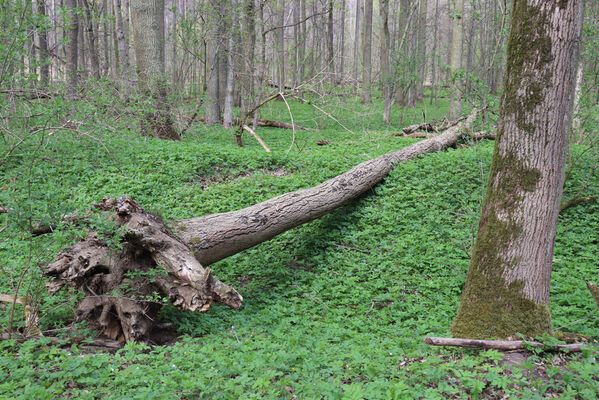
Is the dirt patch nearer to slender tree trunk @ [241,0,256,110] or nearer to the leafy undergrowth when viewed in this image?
the leafy undergrowth

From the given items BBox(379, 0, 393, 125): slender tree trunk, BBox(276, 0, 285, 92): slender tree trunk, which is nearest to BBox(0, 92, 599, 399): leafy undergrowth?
BBox(276, 0, 285, 92): slender tree trunk

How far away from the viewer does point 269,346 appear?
14.0ft

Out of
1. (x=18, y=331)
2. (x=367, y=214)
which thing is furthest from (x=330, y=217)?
(x=18, y=331)

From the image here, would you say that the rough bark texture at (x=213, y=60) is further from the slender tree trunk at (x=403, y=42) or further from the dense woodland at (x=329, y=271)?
the slender tree trunk at (x=403, y=42)

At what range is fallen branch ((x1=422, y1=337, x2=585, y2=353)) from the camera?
374 cm

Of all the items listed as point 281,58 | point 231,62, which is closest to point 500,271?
point 231,62

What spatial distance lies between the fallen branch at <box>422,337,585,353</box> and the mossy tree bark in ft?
0.74

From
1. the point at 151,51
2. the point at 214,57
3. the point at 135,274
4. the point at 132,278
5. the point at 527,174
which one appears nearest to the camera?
the point at 527,174

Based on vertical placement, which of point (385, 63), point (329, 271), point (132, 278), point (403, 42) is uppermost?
point (403, 42)

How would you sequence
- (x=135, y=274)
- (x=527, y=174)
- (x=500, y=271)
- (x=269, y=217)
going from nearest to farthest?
(x=527, y=174), (x=500, y=271), (x=135, y=274), (x=269, y=217)

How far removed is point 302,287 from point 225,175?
4086 millimetres

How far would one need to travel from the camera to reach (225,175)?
943 cm

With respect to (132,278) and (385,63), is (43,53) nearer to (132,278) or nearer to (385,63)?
(132,278)

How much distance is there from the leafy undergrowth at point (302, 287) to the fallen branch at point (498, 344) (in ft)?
0.32
